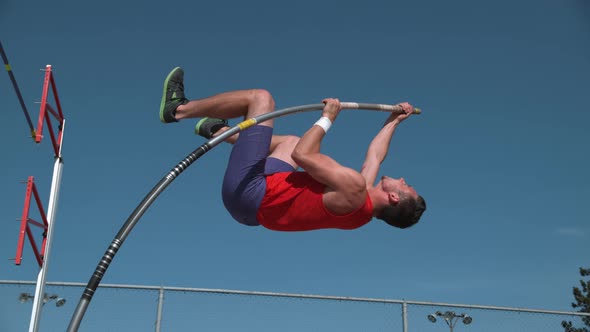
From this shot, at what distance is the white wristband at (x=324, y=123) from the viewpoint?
484 centimetres

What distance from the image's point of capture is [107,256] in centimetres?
439

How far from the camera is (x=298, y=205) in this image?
15.9 feet

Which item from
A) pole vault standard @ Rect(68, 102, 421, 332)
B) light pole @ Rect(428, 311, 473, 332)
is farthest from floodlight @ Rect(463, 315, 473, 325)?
pole vault standard @ Rect(68, 102, 421, 332)

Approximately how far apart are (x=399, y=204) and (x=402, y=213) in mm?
74

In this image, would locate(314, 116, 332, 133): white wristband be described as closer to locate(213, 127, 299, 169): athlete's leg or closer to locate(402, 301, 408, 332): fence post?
locate(213, 127, 299, 169): athlete's leg

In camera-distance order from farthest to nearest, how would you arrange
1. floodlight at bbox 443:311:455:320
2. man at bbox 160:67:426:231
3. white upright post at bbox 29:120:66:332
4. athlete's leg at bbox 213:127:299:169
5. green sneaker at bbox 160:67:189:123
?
floodlight at bbox 443:311:455:320 → white upright post at bbox 29:120:66:332 → athlete's leg at bbox 213:127:299:169 → green sneaker at bbox 160:67:189:123 → man at bbox 160:67:426:231

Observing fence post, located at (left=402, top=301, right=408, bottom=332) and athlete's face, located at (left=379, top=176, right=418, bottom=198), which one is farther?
fence post, located at (left=402, top=301, right=408, bottom=332)

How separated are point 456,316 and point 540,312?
126 centimetres

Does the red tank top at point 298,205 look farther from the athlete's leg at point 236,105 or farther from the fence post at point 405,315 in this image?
the fence post at point 405,315

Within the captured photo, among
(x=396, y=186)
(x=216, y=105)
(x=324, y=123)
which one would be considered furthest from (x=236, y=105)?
(x=396, y=186)

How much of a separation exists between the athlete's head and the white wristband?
A: 652mm

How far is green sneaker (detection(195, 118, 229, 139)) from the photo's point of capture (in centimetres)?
538

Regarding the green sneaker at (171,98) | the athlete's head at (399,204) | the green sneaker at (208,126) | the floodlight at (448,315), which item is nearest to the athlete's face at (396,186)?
the athlete's head at (399,204)

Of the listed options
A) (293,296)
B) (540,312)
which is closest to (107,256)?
(293,296)
